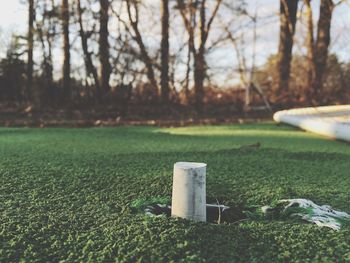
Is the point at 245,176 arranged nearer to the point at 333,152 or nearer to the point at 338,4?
the point at 333,152

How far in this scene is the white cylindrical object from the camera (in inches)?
64.2

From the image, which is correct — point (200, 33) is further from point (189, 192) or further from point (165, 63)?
point (189, 192)

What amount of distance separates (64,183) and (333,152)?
232cm

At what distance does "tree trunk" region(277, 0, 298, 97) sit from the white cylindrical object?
373 inches

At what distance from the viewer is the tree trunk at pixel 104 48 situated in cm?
955

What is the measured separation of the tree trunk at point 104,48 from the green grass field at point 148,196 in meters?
5.76

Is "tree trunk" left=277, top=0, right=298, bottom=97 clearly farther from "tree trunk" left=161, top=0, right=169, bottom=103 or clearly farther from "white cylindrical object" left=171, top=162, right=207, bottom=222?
"white cylindrical object" left=171, top=162, right=207, bottom=222

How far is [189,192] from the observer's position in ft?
5.35

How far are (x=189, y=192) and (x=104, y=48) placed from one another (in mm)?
8284

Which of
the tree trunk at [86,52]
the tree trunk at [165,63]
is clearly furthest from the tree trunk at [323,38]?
the tree trunk at [86,52]

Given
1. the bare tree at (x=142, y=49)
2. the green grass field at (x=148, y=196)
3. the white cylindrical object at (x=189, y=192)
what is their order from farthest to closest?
the bare tree at (x=142, y=49)
the white cylindrical object at (x=189, y=192)
the green grass field at (x=148, y=196)

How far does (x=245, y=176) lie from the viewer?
265 cm

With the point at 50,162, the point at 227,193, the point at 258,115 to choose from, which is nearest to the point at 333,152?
the point at 227,193

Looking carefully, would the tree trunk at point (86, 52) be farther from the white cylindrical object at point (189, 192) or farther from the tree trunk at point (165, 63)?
the white cylindrical object at point (189, 192)
